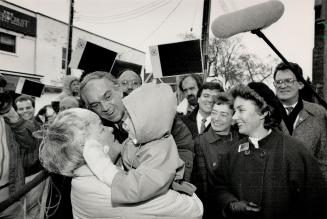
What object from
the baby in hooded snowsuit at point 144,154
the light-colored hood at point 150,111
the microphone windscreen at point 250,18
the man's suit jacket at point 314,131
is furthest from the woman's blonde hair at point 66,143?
the man's suit jacket at point 314,131

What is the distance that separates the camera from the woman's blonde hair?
1768 mm

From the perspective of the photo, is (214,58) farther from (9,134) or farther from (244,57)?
(9,134)

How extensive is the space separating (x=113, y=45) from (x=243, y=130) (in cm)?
2974

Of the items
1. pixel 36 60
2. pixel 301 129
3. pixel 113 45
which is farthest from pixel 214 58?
pixel 301 129

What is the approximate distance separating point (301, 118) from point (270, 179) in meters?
1.23

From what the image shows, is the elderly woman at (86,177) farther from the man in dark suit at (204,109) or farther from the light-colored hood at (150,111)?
the man in dark suit at (204,109)

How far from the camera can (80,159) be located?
1767 millimetres

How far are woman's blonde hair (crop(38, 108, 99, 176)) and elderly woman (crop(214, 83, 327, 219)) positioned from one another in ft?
4.37

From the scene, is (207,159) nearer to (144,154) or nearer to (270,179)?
(270,179)

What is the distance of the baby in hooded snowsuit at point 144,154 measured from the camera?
1571 millimetres

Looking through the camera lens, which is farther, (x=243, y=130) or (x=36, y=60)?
(x=36, y=60)

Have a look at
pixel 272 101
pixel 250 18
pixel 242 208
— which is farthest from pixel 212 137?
pixel 250 18

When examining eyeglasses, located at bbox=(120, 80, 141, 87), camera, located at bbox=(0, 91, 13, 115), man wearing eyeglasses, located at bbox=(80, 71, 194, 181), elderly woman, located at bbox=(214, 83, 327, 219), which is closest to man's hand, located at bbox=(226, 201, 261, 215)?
elderly woman, located at bbox=(214, 83, 327, 219)

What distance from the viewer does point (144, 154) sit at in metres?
1.72
